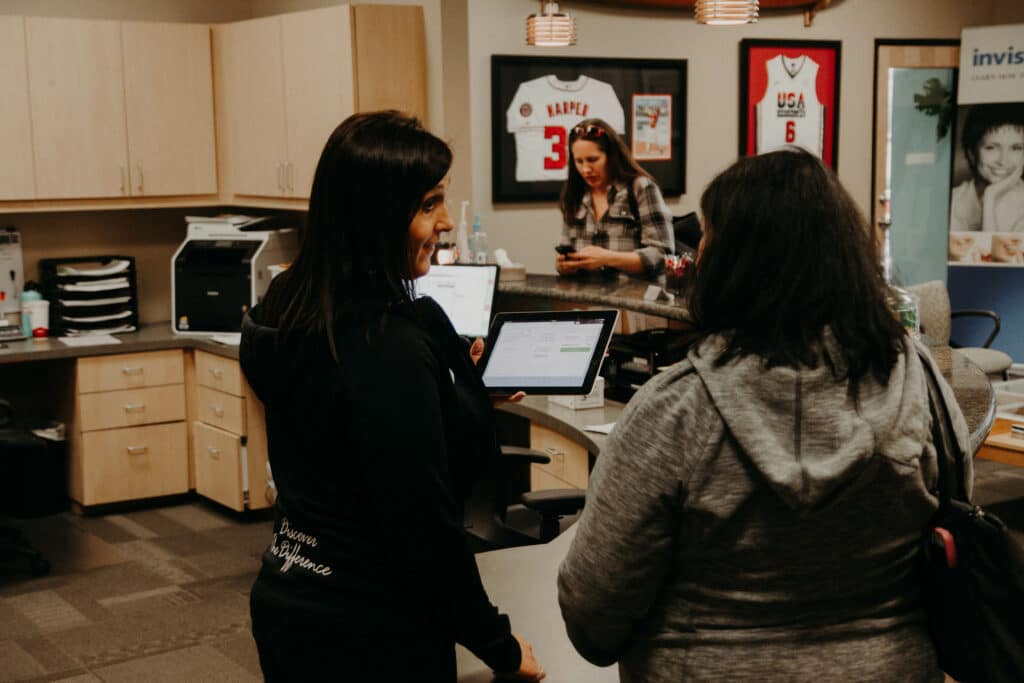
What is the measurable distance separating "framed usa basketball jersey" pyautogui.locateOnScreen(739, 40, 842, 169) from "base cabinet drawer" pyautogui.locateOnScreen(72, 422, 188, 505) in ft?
10.9

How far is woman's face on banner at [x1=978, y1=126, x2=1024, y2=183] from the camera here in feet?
22.8

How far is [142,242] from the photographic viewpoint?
592 cm

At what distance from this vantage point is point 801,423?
4.08ft

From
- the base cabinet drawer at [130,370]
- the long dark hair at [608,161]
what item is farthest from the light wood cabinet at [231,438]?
the long dark hair at [608,161]

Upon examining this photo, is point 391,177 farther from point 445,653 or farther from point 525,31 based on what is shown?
point 525,31

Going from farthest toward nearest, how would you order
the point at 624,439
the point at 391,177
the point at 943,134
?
the point at 943,134
the point at 391,177
the point at 624,439

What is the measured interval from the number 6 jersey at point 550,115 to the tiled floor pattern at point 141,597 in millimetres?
2093

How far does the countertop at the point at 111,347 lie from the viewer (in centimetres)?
493

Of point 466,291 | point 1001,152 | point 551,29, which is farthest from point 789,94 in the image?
point 466,291

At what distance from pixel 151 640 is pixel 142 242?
2.63 m

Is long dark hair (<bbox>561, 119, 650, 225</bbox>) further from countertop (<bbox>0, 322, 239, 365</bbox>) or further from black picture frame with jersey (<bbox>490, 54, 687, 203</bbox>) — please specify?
countertop (<bbox>0, 322, 239, 365</bbox>)

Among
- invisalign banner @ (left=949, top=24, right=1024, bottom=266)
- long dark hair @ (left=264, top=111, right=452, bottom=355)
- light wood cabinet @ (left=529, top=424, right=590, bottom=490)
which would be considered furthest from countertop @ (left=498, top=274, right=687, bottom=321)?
invisalign banner @ (left=949, top=24, right=1024, bottom=266)

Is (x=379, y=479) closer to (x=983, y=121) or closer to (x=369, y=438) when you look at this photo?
(x=369, y=438)

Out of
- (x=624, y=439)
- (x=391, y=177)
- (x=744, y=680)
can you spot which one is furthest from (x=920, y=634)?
(x=391, y=177)
